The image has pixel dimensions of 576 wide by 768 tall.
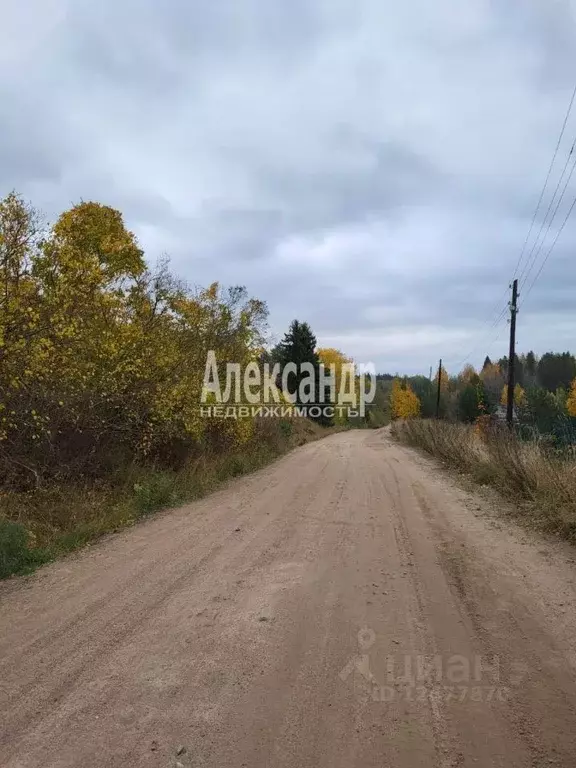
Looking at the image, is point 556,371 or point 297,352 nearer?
point 297,352

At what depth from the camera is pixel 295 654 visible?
3.91 m

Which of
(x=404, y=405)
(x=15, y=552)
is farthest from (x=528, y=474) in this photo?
(x=404, y=405)

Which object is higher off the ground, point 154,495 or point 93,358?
point 93,358

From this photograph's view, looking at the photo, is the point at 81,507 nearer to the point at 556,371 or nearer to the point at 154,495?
the point at 154,495

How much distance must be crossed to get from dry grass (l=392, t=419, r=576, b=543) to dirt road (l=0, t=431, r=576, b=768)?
2.27 ft

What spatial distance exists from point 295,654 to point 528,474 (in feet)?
23.4

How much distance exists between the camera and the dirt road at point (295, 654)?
288cm

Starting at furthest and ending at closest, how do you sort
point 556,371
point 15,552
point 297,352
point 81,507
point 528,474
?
point 556,371
point 297,352
point 528,474
point 81,507
point 15,552

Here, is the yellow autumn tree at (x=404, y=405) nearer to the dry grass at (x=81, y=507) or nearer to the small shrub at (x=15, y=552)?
the dry grass at (x=81, y=507)

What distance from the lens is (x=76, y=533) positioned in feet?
25.6

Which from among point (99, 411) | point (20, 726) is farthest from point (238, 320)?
point (20, 726)

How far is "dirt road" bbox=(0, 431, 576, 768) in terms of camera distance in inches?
113

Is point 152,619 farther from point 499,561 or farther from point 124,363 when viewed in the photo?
point 124,363

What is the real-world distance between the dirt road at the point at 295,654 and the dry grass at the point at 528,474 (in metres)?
0.69
